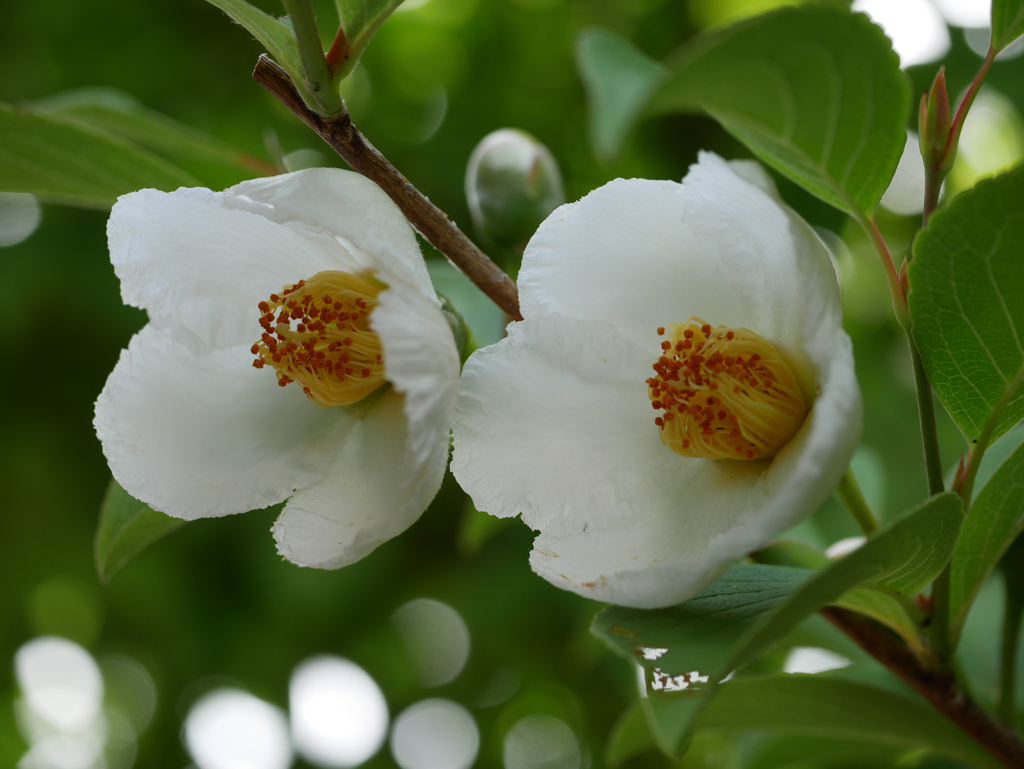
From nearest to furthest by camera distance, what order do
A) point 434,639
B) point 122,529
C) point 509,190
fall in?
1. point 122,529
2. point 509,190
3. point 434,639

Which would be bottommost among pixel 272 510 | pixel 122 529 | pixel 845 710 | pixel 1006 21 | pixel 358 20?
pixel 272 510

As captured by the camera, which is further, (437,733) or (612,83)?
(437,733)

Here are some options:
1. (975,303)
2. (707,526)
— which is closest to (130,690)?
(707,526)

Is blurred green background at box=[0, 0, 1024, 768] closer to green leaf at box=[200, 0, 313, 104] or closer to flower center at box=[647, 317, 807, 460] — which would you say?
flower center at box=[647, 317, 807, 460]

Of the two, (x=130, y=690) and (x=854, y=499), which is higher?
(x=854, y=499)

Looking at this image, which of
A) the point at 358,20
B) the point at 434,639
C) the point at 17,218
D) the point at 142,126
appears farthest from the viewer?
the point at 434,639

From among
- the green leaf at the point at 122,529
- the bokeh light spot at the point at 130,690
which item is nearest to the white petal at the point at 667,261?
the green leaf at the point at 122,529

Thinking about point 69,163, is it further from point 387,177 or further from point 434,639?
point 434,639
